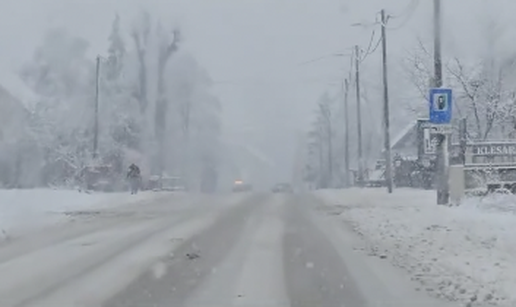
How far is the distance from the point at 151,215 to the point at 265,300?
52.3ft

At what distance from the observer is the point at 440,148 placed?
25781mm

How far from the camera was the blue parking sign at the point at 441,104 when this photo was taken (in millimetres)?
23656

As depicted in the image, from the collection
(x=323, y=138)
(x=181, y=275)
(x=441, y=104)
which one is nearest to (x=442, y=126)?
(x=441, y=104)

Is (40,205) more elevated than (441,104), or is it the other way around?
(441,104)

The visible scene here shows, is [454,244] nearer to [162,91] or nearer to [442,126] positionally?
[442,126]

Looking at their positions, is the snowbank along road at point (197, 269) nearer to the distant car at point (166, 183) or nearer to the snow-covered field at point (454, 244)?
the snow-covered field at point (454, 244)

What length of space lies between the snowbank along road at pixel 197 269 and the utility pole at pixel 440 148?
622 cm

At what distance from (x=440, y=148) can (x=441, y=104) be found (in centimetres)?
231

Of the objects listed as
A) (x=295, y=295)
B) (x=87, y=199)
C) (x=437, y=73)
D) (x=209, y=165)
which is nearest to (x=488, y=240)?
(x=295, y=295)

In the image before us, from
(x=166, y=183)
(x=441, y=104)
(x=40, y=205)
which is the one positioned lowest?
(x=40, y=205)

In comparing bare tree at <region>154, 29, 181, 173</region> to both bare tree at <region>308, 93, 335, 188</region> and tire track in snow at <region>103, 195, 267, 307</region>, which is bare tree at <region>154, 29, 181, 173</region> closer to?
bare tree at <region>308, 93, 335, 188</region>

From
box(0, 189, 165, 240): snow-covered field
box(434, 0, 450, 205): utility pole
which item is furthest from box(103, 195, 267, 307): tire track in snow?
box(434, 0, 450, 205): utility pole

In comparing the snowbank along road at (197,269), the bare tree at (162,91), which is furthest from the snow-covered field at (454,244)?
the bare tree at (162,91)

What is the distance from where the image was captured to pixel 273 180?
13400cm
